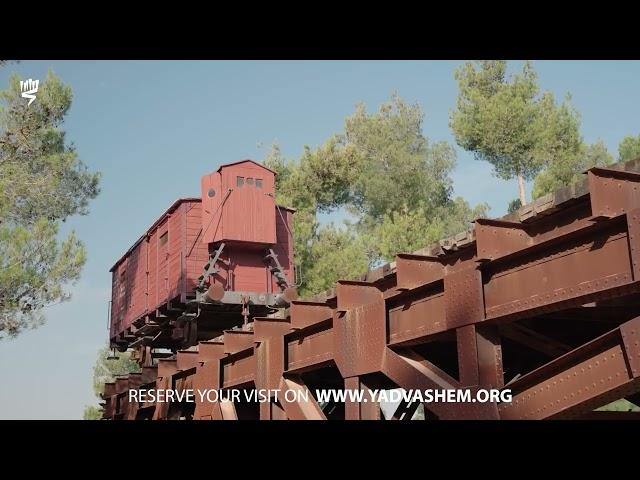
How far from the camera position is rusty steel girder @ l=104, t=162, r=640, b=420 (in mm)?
5844

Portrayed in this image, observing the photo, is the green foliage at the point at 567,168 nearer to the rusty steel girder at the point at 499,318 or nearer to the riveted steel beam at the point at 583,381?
the rusty steel girder at the point at 499,318

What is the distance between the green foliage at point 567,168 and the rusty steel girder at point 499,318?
76.1 feet

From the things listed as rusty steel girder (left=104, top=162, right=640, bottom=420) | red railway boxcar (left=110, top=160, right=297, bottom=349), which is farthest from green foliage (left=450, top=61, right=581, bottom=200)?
rusty steel girder (left=104, top=162, right=640, bottom=420)

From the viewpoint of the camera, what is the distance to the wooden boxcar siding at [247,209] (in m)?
22.2

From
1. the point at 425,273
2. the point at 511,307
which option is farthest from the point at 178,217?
the point at 511,307

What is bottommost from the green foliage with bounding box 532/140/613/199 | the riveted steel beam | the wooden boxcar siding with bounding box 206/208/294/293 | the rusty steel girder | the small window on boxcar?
the riveted steel beam

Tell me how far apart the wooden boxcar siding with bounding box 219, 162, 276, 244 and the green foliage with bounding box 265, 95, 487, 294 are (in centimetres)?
1129

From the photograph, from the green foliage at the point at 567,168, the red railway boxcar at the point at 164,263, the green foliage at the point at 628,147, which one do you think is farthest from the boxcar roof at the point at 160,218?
the green foliage at the point at 628,147

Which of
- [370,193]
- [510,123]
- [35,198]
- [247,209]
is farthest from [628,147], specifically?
[35,198]

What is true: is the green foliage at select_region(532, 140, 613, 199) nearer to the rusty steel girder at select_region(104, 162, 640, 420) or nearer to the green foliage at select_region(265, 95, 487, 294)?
the green foliage at select_region(265, 95, 487, 294)

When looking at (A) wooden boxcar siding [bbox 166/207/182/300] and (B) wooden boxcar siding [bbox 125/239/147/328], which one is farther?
(B) wooden boxcar siding [bbox 125/239/147/328]
